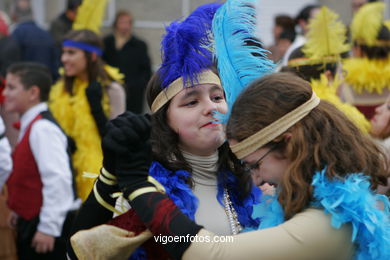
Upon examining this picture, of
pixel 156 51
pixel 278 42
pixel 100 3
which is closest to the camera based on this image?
Result: pixel 100 3

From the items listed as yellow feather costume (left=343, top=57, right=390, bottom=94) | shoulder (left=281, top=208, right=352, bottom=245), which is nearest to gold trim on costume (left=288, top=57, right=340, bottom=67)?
yellow feather costume (left=343, top=57, right=390, bottom=94)

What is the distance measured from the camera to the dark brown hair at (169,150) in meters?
2.27

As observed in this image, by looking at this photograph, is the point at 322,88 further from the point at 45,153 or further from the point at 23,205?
the point at 23,205

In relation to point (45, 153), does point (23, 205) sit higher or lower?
lower

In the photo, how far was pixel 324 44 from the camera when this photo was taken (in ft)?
12.9

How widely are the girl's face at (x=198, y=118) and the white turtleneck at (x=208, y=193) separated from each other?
4 centimetres

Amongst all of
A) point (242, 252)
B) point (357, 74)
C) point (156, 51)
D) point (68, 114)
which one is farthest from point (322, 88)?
point (156, 51)

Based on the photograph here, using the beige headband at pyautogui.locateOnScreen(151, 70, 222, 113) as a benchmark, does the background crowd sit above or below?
below

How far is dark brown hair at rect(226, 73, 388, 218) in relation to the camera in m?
1.85

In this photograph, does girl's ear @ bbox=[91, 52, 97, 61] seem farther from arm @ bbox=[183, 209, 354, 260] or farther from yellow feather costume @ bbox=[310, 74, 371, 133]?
arm @ bbox=[183, 209, 354, 260]

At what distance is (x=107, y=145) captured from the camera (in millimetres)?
1794

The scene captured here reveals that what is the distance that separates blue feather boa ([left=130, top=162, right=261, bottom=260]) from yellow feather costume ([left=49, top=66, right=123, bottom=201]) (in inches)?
103

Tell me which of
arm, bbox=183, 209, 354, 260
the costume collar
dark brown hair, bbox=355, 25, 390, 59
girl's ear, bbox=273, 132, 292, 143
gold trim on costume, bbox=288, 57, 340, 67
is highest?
girl's ear, bbox=273, 132, 292, 143

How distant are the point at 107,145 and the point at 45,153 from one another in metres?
2.24
